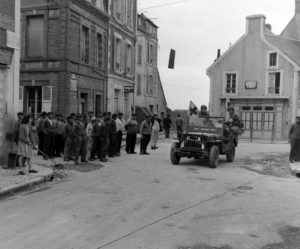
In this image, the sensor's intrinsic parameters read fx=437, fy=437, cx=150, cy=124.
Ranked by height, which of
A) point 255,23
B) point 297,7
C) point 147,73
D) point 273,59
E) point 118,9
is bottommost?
point 147,73

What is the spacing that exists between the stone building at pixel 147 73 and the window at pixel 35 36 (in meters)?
13.1

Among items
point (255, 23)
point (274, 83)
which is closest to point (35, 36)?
point (274, 83)

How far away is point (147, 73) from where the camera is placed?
37.2 metres

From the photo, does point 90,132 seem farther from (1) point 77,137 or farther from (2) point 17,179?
(2) point 17,179

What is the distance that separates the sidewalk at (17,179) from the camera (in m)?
9.22

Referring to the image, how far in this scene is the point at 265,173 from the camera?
44.5ft

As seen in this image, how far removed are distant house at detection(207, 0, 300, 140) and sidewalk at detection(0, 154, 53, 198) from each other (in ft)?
77.6

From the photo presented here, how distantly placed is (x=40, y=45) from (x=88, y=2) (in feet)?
12.0

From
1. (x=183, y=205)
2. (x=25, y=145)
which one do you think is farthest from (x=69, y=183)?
(x=183, y=205)

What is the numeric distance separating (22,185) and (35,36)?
43.0ft

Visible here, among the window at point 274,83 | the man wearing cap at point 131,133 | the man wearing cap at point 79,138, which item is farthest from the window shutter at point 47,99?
the window at point 274,83

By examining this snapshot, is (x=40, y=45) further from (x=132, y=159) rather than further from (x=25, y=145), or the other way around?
(x=25, y=145)

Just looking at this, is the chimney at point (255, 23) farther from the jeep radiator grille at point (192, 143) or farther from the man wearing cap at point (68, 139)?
the man wearing cap at point (68, 139)

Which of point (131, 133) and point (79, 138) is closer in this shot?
point (79, 138)
